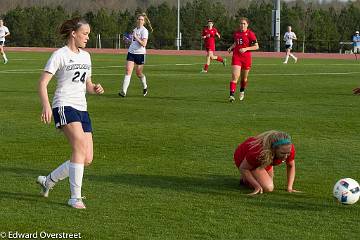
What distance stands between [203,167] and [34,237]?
138 inches

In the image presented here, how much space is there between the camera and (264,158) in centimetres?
739

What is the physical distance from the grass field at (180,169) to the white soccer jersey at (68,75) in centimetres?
105

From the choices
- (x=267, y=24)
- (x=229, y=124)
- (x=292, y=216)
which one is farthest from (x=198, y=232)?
(x=267, y=24)

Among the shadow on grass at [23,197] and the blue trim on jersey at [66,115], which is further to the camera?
the shadow on grass at [23,197]

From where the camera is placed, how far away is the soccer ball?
23.3 feet

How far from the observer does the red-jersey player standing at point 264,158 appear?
730 cm

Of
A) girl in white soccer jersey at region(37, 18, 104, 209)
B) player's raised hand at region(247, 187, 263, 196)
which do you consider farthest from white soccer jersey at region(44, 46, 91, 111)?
player's raised hand at region(247, 187, 263, 196)

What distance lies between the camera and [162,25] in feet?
247

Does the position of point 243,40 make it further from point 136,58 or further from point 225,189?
point 225,189

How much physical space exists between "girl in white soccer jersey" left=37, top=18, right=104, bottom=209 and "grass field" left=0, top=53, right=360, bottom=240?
44 cm

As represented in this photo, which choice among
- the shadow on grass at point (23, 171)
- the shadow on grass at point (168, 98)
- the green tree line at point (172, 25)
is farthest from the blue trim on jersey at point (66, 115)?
the green tree line at point (172, 25)

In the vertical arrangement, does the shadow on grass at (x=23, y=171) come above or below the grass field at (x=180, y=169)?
above

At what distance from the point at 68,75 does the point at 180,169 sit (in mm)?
2560

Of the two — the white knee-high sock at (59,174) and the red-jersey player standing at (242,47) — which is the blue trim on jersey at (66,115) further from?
the red-jersey player standing at (242,47)
